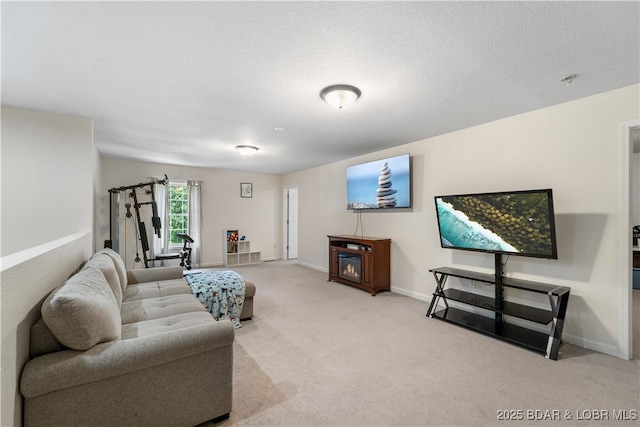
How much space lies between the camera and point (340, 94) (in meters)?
2.38

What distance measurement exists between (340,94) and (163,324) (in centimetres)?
230

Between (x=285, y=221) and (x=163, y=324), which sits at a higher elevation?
(x=285, y=221)

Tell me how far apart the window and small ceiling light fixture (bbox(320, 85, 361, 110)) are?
492 centimetres

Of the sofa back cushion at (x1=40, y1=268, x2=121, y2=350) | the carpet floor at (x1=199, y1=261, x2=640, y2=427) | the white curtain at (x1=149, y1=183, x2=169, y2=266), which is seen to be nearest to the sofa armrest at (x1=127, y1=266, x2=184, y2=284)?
the carpet floor at (x1=199, y1=261, x2=640, y2=427)

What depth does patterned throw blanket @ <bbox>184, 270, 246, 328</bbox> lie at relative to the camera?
291cm

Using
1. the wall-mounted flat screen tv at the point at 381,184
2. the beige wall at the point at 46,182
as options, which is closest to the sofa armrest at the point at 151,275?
the beige wall at the point at 46,182

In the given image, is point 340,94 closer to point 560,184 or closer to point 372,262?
point 560,184

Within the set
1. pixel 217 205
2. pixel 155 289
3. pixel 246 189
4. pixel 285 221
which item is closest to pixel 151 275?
pixel 155 289

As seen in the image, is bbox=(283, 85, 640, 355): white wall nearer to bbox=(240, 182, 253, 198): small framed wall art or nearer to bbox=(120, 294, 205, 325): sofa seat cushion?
bbox=(120, 294, 205, 325): sofa seat cushion

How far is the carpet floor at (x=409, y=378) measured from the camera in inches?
67.4

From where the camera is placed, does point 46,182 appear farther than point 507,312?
Yes

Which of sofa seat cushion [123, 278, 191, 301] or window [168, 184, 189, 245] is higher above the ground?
window [168, 184, 189, 245]

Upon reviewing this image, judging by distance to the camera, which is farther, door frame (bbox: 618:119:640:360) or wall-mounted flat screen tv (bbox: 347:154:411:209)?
wall-mounted flat screen tv (bbox: 347:154:411:209)

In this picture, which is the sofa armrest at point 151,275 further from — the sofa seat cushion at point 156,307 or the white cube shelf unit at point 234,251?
the white cube shelf unit at point 234,251
